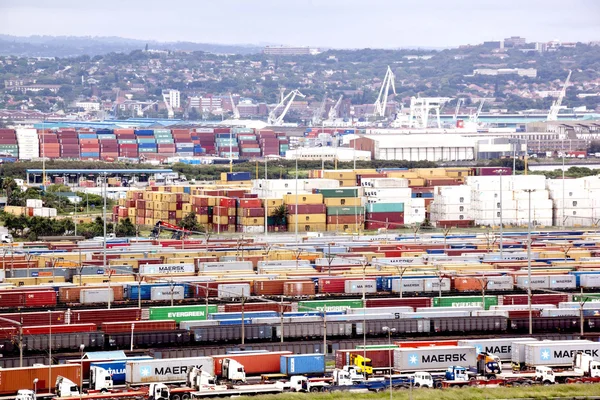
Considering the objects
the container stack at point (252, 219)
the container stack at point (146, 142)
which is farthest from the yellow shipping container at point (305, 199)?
the container stack at point (146, 142)

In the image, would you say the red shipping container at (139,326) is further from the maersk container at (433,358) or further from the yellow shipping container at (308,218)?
the yellow shipping container at (308,218)

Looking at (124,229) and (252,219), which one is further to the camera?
(252,219)

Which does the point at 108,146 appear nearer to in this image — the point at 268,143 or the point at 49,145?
the point at 49,145

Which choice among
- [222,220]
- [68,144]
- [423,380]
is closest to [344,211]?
[222,220]

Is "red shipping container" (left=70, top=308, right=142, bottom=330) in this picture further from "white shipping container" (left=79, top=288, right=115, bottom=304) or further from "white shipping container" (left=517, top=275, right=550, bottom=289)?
"white shipping container" (left=517, top=275, right=550, bottom=289)

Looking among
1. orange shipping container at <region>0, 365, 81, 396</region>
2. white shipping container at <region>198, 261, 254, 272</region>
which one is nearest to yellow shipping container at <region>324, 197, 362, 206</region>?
white shipping container at <region>198, 261, 254, 272</region>

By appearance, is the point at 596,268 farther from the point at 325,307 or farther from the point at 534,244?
the point at 325,307
